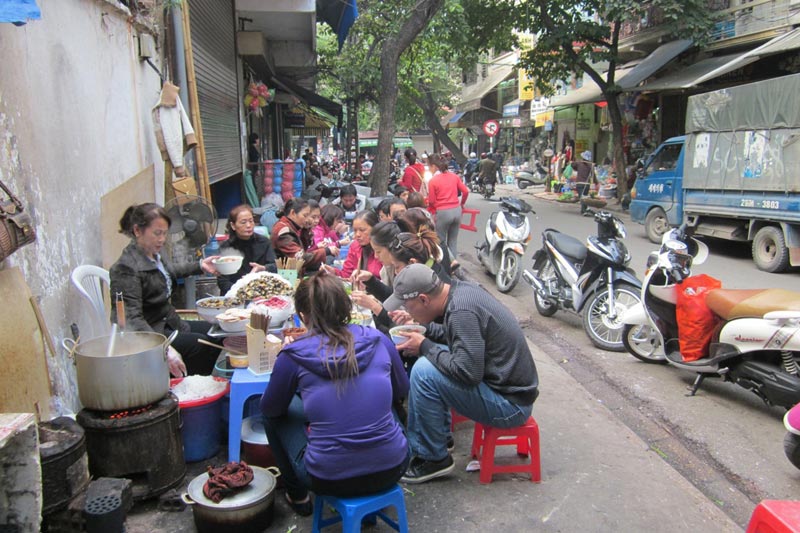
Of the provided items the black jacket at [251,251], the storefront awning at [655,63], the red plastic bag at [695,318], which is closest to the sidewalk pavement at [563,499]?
the red plastic bag at [695,318]

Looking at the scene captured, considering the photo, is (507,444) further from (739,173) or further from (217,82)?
(739,173)

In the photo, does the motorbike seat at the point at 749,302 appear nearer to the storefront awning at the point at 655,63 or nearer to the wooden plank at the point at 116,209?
the wooden plank at the point at 116,209

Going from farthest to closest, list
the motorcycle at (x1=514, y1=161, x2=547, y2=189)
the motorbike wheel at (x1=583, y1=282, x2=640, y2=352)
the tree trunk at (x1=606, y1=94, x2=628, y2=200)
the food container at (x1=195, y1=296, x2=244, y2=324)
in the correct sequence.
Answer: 1. the motorcycle at (x1=514, y1=161, x2=547, y2=189)
2. the tree trunk at (x1=606, y1=94, x2=628, y2=200)
3. the motorbike wheel at (x1=583, y1=282, x2=640, y2=352)
4. the food container at (x1=195, y1=296, x2=244, y2=324)

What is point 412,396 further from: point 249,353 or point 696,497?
point 696,497

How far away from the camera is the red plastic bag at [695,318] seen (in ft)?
15.8

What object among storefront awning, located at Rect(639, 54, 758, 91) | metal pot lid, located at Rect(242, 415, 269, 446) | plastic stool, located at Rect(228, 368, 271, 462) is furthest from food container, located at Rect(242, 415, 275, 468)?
storefront awning, located at Rect(639, 54, 758, 91)

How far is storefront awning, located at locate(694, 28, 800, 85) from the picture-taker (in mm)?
12360

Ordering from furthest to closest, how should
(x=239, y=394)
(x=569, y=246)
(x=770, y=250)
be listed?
(x=770, y=250), (x=569, y=246), (x=239, y=394)

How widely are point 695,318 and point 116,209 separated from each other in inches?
177

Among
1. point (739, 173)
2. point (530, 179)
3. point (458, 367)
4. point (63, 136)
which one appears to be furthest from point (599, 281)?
point (530, 179)

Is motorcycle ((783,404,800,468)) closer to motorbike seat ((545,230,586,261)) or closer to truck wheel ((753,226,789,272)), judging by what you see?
motorbike seat ((545,230,586,261))

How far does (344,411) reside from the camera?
264 centimetres

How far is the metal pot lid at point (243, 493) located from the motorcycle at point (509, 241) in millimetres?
5816

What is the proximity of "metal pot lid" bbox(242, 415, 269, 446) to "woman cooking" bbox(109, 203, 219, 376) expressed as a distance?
507 millimetres
